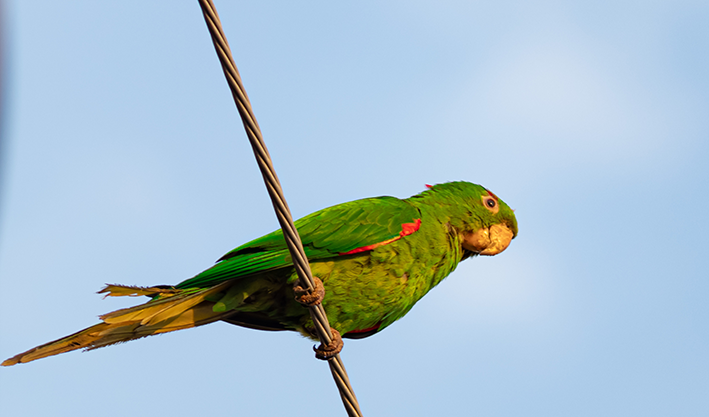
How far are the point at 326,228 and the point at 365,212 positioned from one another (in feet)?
1.03

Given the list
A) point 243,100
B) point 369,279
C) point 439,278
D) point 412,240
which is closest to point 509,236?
point 439,278

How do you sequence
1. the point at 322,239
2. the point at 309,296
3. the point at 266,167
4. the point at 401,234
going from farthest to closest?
the point at 401,234, the point at 322,239, the point at 309,296, the point at 266,167

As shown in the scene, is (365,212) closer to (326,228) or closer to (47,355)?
(326,228)

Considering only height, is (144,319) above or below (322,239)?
below

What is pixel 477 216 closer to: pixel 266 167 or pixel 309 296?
pixel 309 296

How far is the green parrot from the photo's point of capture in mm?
3678

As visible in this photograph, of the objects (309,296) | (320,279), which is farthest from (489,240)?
(309,296)

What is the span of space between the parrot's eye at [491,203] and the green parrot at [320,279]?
800 mm

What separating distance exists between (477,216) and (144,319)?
2537 millimetres

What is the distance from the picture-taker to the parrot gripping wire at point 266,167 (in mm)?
2158

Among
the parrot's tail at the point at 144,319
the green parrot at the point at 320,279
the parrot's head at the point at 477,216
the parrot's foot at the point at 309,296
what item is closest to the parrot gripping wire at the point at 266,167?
the parrot's foot at the point at 309,296

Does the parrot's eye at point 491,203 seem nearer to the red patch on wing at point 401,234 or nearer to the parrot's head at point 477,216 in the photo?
the parrot's head at point 477,216

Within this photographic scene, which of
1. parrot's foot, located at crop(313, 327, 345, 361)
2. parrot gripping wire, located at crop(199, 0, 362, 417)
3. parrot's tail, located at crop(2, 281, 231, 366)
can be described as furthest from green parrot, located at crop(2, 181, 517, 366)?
parrot gripping wire, located at crop(199, 0, 362, 417)

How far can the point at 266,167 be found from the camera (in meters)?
2.41
